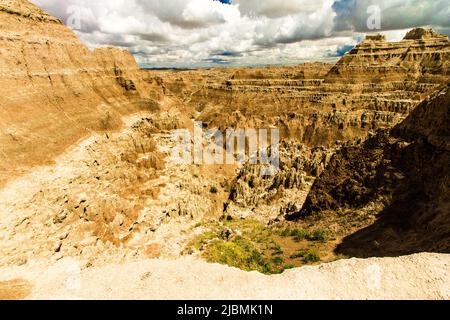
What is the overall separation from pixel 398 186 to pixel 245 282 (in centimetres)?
1326

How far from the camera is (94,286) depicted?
31.4 ft

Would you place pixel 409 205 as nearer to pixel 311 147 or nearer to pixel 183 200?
pixel 183 200

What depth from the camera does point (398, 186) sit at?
58.3 ft

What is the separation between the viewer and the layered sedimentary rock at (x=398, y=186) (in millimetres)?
13578

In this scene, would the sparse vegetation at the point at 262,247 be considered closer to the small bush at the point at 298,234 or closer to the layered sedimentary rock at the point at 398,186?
the small bush at the point at 298,234

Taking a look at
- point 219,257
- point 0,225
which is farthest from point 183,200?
point 0,225

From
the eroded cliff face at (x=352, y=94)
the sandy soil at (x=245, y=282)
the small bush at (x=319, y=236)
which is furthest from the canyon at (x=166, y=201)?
the eroded cliff face at (x=352, y=94)

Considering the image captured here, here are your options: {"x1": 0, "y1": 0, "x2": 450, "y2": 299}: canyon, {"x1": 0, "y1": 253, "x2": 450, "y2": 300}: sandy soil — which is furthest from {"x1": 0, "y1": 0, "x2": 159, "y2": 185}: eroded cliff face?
{"x1": 0, "y1": 253, "x2": 450, "y2": 300}: sandy soil

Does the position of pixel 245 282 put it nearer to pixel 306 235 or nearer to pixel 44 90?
pixel 306 235

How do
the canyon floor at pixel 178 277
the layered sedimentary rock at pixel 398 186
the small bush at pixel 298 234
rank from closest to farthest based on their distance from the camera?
the canyon floor at pixel 178 277 → the layered sedimentary rock at pixel 398 186 → the small bush at pixel 298 234

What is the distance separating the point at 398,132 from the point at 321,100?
46.3 metres

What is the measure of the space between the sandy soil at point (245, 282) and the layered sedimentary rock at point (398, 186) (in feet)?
8.42

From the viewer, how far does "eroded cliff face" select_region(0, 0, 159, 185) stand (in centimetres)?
2130

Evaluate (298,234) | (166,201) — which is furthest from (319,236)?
(166,201)
